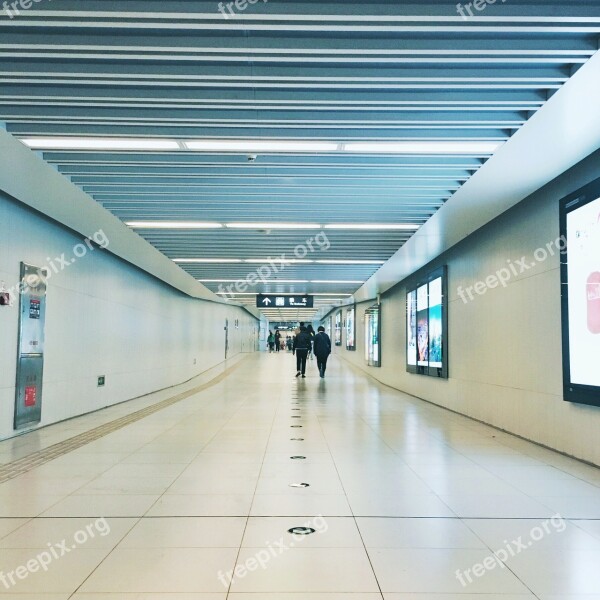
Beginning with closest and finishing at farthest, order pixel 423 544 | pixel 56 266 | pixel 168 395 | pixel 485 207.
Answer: pixel 423 544 < pixel 485 207 < pixel 56 266 < pixel 168 395

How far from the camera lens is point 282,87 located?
4.28 metres

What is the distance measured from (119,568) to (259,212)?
5786 mm

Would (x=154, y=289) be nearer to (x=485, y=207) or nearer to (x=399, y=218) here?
(x=399, y=218)

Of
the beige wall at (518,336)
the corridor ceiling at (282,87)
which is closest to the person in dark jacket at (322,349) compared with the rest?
the beige wall at (518,336)

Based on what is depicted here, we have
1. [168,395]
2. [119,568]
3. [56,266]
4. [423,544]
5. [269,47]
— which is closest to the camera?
[119,568]

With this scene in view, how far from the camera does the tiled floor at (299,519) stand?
275 cm

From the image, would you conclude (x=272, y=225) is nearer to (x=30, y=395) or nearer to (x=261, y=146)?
(x=261, y=146)

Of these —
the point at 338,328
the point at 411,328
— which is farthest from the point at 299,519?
the point at 338,328

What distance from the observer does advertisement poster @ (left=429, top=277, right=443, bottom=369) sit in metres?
10.5

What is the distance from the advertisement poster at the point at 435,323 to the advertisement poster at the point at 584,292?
4.93 m

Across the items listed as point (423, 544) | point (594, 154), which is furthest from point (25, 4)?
point (594, 154)

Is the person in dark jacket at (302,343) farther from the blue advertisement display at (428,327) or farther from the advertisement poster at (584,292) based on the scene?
the advertisement poster at (584,292)

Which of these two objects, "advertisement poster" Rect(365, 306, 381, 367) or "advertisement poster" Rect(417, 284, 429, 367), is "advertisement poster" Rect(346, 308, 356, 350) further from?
"advertisement poster" Rect(417, 284, 429, 367)

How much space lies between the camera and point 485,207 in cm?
694
